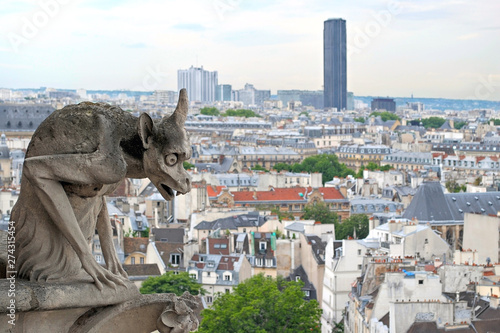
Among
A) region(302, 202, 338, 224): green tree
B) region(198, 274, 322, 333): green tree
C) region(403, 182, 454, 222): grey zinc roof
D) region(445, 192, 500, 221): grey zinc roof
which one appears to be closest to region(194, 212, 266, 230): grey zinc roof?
region(403, 182, 454, 222): grey zinc roof

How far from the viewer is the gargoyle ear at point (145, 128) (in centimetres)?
538

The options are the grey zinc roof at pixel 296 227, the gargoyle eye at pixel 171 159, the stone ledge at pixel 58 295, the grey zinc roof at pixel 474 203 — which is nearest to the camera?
the stone ledge at pixel 58 295

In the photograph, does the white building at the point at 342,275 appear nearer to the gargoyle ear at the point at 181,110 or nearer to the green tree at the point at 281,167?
the gargoyle ear at the point at 181,110

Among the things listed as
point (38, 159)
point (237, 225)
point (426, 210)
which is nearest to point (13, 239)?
point (38, 159)

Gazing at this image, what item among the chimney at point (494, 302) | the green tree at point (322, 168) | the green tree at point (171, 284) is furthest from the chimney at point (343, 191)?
the chimney at point (494, 302)

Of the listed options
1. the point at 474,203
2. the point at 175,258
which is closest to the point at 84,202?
the point at 175,258

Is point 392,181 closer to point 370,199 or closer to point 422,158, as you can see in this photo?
point 370,199

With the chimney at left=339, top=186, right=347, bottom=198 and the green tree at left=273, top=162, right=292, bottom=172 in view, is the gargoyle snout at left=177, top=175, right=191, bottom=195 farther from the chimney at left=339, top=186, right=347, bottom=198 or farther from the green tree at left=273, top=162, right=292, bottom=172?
the green tree at left=273, top=162, right=292, bottom=172

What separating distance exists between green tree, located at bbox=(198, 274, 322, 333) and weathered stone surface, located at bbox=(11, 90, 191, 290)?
69.6ft

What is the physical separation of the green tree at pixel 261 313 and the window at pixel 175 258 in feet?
33.4

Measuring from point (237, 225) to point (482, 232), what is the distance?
11900mm

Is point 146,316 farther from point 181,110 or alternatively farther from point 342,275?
point 342,275

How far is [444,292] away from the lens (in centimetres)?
2714

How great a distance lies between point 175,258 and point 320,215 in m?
20.6
